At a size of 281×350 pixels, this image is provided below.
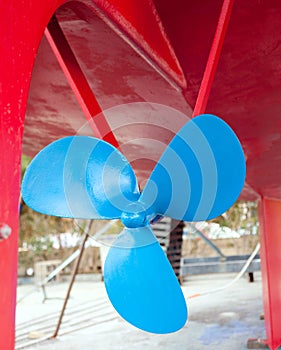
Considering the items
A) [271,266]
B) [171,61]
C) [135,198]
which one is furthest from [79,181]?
[271,266]

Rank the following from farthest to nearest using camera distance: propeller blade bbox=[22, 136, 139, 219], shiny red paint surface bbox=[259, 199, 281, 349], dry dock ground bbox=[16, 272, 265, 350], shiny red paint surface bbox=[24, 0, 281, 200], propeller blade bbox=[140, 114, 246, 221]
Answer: dry dock ground bbox=[16, 272, 265, 350] < shiny red paint surface bbox=[259, 199, 281, 349] < shiny red paint surface bbox=[24, 0, 281, 200] < propeller blade bbox=[22, 136, 139, 219] < propeller blade bbox=[140, 114, 246, 221]

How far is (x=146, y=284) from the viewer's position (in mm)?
2240

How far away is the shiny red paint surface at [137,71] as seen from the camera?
5.57 ft

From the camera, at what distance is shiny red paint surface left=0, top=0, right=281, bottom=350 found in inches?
66.9

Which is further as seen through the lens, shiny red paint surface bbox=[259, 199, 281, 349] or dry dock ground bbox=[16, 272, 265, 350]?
dry dock ground bbox=[16, 272, 265, 350]

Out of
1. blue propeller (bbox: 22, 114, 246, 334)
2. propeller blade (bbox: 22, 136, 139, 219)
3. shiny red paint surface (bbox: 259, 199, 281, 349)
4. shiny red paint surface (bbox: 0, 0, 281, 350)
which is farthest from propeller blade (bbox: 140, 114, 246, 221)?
shiny red paint surface (bbox: 259, 199, 281, 349)

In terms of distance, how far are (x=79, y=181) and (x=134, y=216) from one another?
0.30 meters

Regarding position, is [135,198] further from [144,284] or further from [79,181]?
[144,284]

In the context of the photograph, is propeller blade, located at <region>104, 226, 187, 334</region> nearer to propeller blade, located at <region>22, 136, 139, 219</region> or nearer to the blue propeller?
the blue propeller

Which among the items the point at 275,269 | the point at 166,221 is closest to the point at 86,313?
the point at 166,221

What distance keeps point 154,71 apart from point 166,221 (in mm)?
8508

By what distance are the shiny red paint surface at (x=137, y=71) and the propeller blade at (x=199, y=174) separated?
2.25ft

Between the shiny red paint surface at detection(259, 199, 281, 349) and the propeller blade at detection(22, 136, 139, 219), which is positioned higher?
the propeller blade at detection(22, 136, 139, 219)

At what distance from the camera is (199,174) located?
6.91ft
